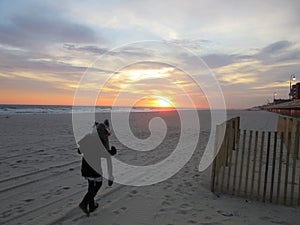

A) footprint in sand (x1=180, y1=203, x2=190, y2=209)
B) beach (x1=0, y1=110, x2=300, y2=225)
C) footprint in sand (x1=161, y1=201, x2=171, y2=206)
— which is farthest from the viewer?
footprint in sand (x1=161, y1=201, x2=171, y2=206)

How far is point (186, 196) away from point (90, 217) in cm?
230

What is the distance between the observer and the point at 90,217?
191 inches

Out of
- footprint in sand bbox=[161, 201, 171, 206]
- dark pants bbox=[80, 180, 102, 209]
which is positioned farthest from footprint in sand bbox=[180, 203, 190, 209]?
dark pants bbox=[80, 180, 102, 209]

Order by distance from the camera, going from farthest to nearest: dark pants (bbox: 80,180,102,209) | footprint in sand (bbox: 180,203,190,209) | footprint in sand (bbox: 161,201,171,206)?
footprint in sand (bbox: 161,201,171,206)
footprint in sand (bbox: 180,203,190,209)
dark pants (bbox: 80,180,102,209)

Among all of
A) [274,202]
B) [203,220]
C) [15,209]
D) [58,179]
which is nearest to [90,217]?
[15,209]

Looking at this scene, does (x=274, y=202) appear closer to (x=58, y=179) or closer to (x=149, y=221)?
(x=149, y=221)

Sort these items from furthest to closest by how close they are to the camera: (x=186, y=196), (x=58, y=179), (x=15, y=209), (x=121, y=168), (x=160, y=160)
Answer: (x=160, y=160)
(x=121, y=168)
(x=58, y=179)
(x=186, y=196)
(x=15, y=209)

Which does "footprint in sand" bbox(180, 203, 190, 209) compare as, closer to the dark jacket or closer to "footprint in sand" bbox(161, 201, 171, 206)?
"footprint in sand" bbox(161, 201, 171, 206)

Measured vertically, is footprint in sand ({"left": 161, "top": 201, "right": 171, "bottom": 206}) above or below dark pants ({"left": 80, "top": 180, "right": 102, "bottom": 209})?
below

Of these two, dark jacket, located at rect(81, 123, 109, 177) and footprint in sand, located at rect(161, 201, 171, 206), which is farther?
footprint in sand, located at rect(161, 201, 171, 206)

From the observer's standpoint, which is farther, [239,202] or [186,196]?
[186,196]

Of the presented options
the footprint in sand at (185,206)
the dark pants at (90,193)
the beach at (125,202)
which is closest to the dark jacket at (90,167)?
the dark pants at (90,193)

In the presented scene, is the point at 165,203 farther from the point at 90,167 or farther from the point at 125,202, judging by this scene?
the point at 90,167

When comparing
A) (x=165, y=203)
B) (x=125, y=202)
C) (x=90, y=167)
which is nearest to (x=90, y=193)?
(x=90, y=167)
